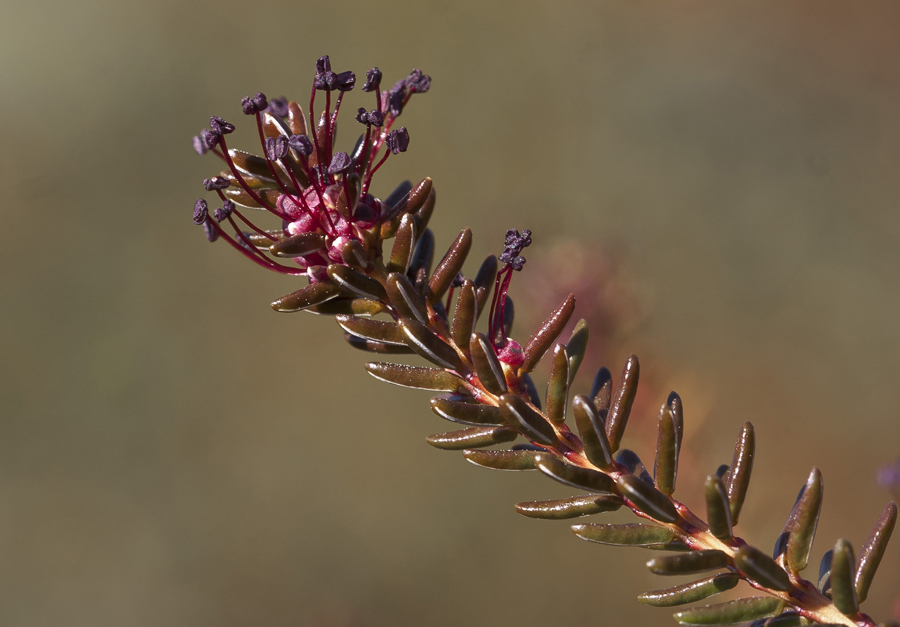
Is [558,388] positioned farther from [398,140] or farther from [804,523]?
[398,140]

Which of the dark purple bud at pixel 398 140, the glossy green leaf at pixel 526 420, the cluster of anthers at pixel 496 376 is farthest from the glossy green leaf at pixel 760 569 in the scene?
the dark purple bud at pixel 398 140

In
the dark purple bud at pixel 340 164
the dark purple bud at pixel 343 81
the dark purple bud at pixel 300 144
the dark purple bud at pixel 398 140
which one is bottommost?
the dark purple bud at pixel 340 164

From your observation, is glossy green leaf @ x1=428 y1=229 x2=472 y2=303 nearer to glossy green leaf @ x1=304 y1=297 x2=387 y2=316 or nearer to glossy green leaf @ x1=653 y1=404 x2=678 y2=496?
glossy green leaf @ x1=304 y1=297 x2=387 y2=316

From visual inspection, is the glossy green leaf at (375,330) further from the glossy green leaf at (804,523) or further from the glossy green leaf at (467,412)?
the glossy green leaf at (804,523)

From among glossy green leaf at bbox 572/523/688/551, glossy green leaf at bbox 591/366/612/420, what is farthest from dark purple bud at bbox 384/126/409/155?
glossy green leaf at bbox 572/523/688/551

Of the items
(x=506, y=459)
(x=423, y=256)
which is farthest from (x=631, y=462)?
(x=423, y=256)
